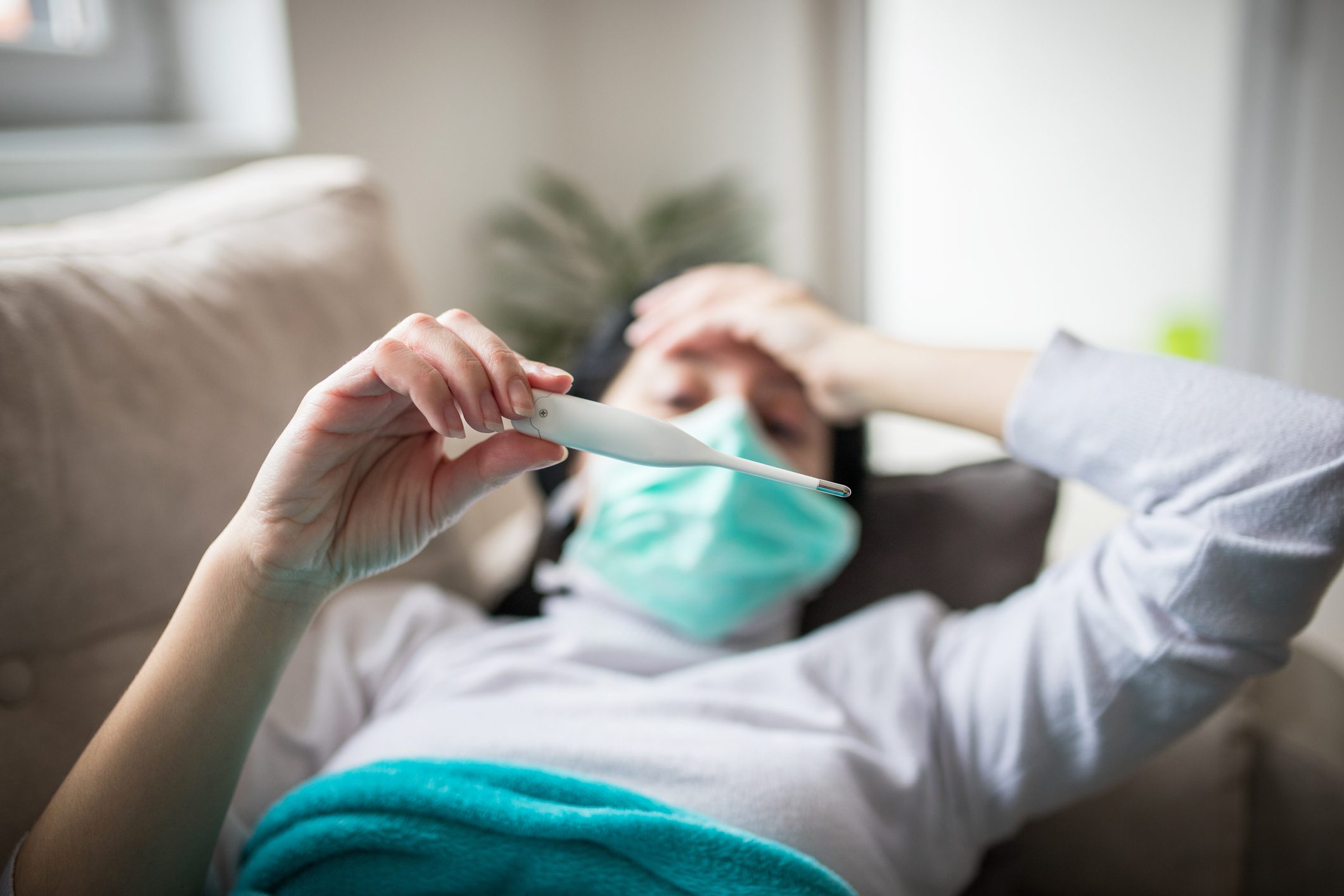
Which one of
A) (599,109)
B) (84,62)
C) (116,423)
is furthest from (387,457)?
(599,109)

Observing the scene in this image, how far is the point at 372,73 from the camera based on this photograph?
172cm

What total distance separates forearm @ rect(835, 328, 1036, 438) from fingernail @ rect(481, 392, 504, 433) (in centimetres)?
40

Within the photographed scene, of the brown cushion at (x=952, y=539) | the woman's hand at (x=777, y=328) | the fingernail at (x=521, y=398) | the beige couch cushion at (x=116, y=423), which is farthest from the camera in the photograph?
the brown cushion at (x=952, y=539)

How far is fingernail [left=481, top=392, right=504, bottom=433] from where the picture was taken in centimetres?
50

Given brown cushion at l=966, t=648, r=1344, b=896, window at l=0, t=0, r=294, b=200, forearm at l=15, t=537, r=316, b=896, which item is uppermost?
window at l=0, t=0, r=294, b=200

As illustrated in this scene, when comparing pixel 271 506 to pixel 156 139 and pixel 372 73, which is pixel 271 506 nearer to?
pixel 156 139

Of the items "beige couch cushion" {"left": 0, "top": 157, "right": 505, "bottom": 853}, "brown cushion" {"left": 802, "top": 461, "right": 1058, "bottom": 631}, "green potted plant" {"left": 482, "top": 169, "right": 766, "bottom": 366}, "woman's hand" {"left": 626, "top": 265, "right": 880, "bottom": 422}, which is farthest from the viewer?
"green potted plant" {"left": 482, "top": 169, "right": 766, "bottom": 366}

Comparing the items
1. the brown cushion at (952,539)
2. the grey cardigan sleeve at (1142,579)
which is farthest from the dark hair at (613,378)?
the grey cardigan sleeve at (1142,579)

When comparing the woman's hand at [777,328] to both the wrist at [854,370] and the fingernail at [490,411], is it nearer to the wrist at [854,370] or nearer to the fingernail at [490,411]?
the wrist at [854,370]

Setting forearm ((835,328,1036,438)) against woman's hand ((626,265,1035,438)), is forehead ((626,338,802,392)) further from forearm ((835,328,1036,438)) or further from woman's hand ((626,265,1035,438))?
forearm ((835,328,1036,438))

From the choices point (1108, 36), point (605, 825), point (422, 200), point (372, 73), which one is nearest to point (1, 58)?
point (372, 73)

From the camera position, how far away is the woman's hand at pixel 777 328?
0.84 metres

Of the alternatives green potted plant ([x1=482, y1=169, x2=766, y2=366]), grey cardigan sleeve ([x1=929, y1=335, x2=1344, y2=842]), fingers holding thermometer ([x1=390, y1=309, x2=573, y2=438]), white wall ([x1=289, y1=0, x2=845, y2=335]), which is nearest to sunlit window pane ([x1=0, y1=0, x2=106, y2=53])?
white wall ([x1=289, y1=0, x2=845, y2=335])

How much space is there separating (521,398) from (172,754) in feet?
0.97
